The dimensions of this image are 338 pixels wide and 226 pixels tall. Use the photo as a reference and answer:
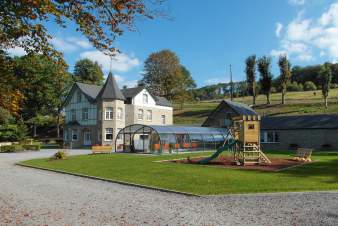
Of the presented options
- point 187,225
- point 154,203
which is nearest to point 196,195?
point 154,203

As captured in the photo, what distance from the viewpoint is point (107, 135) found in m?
47.2

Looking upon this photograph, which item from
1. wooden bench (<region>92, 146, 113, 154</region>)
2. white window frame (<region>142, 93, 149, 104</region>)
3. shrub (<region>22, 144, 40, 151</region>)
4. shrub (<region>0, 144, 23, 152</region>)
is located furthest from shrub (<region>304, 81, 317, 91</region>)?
shrub (<region>0, 144, 23, 152</region>)

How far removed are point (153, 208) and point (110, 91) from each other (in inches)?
1568

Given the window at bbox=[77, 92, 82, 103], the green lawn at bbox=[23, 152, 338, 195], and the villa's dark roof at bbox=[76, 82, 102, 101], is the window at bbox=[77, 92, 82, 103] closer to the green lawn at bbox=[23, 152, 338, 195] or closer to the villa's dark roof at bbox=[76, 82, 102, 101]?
the villa's dark roof at bbox=[76, 82, 102, 101]

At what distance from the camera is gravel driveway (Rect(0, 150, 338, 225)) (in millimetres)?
8023

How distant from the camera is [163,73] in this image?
74812 mm

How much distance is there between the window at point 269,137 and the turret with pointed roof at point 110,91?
20.5 meters

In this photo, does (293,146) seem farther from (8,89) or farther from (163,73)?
(163,73)

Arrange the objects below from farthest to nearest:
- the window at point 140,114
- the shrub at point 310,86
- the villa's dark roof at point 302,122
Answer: the shrub at point 310,86 → the window at point 140,114 → the villa's dark roof at point 302,122

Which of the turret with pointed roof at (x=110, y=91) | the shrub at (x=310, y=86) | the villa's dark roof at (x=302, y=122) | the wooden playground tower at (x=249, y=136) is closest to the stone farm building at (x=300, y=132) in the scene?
the villa's dark roof at (x=302, y=122)

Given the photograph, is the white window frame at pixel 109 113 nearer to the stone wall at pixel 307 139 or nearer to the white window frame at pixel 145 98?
the white window frame at pixel 145 98

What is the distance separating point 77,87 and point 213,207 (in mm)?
46202

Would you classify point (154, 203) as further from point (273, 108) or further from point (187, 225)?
point (273, 108)

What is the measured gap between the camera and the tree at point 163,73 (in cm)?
7431
